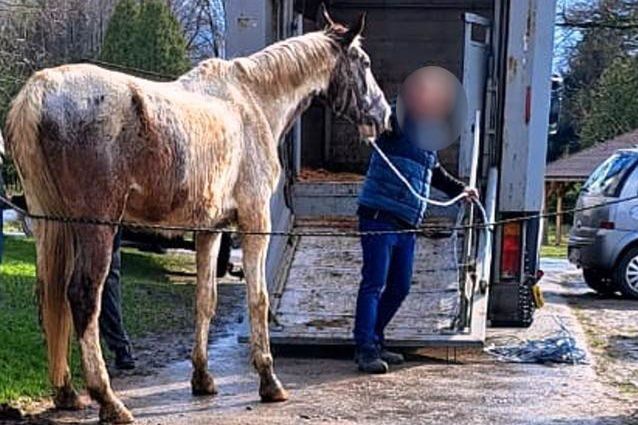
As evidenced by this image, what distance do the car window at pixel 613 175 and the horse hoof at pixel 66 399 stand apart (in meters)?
8.19

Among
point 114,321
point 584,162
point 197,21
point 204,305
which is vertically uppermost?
point 197,21

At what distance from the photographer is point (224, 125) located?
18.7 feet

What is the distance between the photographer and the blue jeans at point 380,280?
6.75 meters

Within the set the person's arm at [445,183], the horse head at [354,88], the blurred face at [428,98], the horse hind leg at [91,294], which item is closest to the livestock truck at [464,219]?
the person's arm at [445,183]

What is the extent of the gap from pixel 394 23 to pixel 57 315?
23.0 feet

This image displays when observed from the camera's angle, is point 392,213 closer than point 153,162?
No

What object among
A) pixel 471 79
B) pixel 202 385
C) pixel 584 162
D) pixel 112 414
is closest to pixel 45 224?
pixel 112 414

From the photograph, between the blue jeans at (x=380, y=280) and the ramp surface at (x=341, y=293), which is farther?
the ramp surface at (x=341, y=293)

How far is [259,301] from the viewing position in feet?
19.9

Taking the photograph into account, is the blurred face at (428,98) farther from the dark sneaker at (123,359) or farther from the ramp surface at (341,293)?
the dark sneaker at (123,359)

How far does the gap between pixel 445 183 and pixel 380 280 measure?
930 mm

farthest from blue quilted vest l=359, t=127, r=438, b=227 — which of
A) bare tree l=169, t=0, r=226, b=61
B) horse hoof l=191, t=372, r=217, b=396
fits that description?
bare tree l=169, t=0, r=226, b=61

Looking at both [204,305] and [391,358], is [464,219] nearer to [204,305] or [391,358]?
[391,358]

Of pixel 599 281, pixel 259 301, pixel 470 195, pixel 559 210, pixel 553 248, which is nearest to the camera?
pixel 259 301
